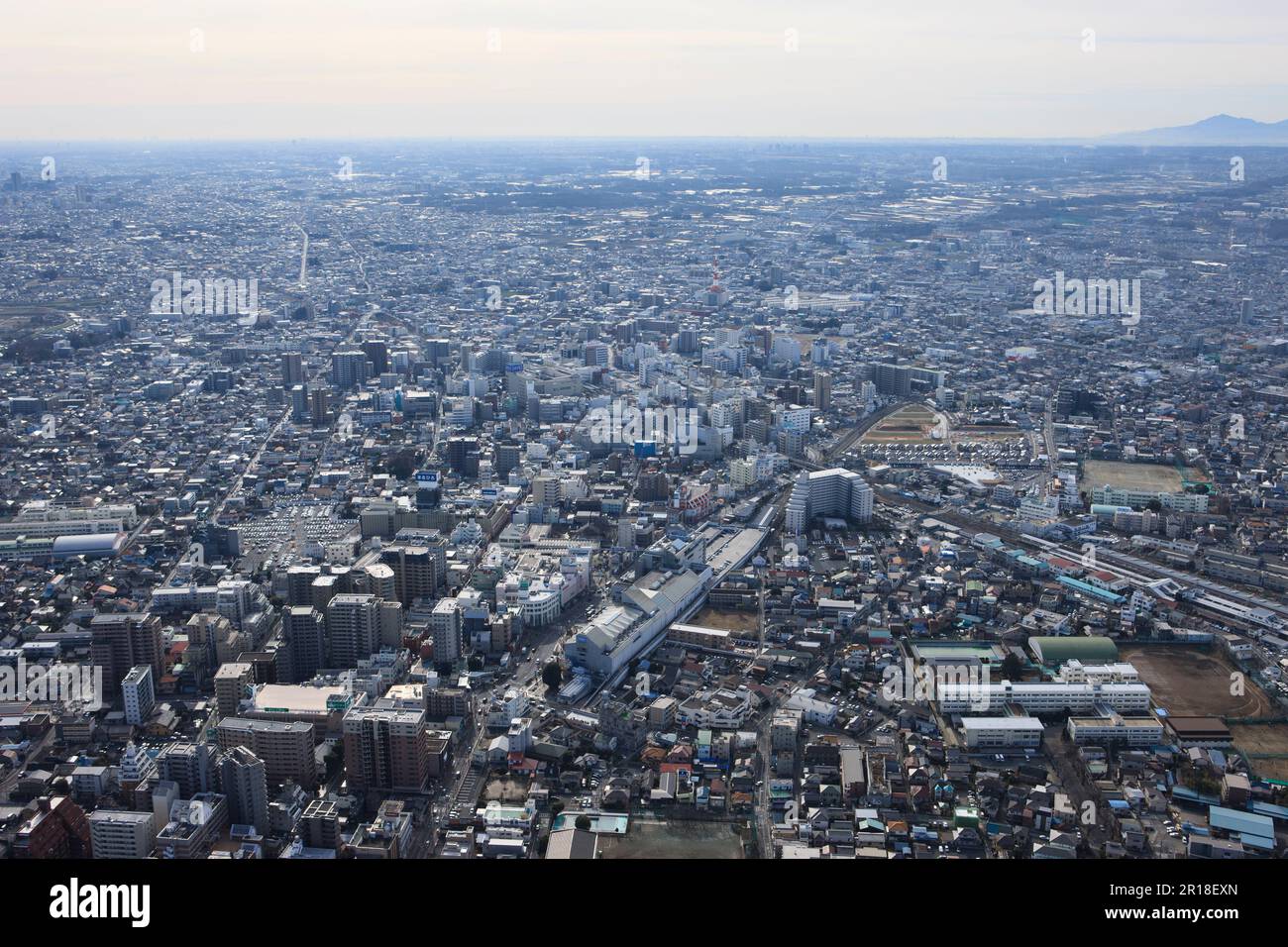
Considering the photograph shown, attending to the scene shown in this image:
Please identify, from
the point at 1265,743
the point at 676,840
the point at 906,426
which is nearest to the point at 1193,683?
the point at 1265,743

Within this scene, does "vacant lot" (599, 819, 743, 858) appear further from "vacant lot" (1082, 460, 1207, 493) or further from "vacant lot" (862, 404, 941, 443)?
"vacant lot" (862, 404, 941, 443)

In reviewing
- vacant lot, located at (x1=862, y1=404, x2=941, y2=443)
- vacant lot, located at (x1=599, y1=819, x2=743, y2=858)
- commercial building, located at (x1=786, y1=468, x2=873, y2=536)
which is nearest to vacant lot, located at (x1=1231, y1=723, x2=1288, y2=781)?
vacant lot, located at (x1=599, y1=819, x2=743, y2=858)

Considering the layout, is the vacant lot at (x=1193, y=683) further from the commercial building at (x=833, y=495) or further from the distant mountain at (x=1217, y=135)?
the distant mountain at (x=1217, y=135)

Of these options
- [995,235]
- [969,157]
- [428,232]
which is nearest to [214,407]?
[428,232]

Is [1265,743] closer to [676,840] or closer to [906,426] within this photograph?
[676,840]

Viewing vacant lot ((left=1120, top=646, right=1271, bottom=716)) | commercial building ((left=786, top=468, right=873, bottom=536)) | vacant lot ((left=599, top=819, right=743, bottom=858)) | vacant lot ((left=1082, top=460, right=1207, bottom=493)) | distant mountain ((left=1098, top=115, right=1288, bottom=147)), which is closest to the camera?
vacant lot ((left=599, top=819, right=743, bottom=858))

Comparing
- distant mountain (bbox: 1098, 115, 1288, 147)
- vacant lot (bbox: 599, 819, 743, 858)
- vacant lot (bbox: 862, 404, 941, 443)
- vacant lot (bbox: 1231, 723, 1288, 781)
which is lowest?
vacant lot (bbox: 599, 819, 743, 858)
